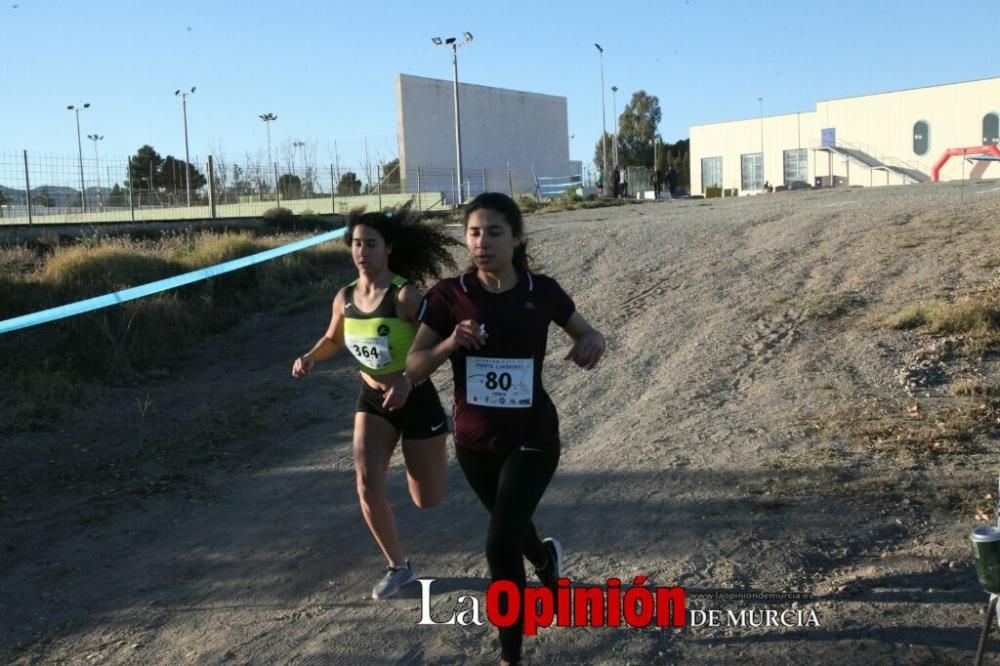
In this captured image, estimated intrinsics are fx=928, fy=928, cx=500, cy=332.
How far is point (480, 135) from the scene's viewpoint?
168 ft

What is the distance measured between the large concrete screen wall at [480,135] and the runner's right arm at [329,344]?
34.9 meters

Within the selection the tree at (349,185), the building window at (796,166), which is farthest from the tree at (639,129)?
the tree at (349,185)

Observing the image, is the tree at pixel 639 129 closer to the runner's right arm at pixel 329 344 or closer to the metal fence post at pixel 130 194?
the metal fence post at pixel 130 194

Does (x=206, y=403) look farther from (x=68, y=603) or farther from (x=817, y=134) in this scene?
(x=817, y=134)


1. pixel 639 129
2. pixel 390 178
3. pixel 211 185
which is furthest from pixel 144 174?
pixel 639 129

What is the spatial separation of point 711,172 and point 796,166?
23.2 ft

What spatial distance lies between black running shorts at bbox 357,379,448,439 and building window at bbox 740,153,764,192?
56237 millimetres

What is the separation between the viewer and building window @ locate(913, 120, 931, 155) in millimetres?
49344

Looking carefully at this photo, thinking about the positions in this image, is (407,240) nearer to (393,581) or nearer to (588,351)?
(588,351)

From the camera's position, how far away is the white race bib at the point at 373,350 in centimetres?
452

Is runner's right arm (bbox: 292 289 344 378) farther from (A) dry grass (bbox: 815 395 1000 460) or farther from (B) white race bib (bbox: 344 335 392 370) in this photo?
(A) dry grass (bbox: 815 395 1000 460)

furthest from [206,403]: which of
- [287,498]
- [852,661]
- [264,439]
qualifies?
[852,661]

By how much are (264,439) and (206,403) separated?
54.2 inches

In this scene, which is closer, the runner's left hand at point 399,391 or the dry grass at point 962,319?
the runner's left hand at point 399,391
